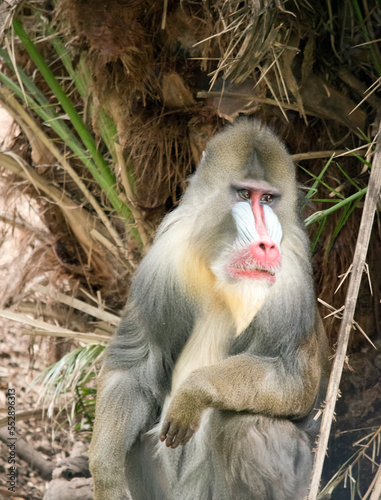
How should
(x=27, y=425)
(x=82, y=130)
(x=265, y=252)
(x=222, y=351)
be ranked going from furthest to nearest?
1. (x=27, y=425)
2. (x=82, y=130)
3. (x=222, y=351)
4. (x=265, y=252)

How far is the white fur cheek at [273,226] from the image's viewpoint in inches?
124

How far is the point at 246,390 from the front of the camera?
10.7 feet

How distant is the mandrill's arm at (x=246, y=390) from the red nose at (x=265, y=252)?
1.68 ft

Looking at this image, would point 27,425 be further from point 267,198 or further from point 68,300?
point 267,198

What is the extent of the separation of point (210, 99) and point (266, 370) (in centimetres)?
194

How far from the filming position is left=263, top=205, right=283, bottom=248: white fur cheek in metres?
3.14

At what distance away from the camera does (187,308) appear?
357 centimetres

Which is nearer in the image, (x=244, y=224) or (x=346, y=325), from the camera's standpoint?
(x=346, y=325)

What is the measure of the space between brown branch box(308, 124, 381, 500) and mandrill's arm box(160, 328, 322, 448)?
51 cm

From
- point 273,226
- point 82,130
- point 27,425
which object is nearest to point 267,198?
point 273,226

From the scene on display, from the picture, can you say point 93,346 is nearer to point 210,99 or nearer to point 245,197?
point 210,99

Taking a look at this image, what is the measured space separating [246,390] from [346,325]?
2.01 ft

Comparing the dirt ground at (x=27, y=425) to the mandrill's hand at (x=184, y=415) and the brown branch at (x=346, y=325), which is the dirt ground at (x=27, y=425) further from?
the brown branch at (x=346, y=325)

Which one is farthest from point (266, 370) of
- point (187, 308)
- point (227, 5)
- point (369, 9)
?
point (369, 9)
